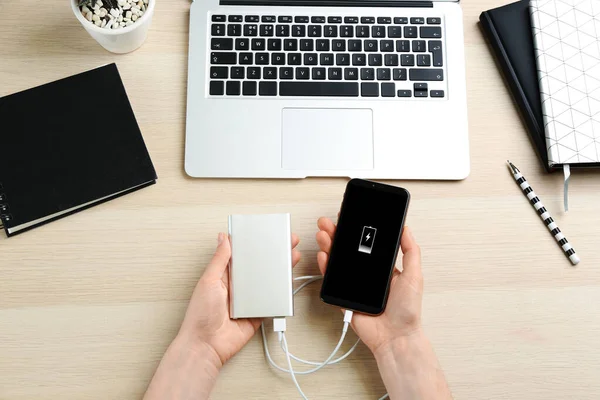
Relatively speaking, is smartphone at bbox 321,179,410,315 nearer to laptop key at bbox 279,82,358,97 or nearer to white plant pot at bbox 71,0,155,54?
laptop key at bbox 279,82,358,97

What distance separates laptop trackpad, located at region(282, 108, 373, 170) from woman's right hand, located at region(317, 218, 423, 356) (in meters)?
0.12

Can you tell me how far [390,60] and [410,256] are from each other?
31 centimetres

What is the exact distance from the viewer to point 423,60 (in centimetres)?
75

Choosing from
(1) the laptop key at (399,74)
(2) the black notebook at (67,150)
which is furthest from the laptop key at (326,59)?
(2) the black notebook at (67,150)

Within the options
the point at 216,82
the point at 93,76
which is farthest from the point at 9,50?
the point at 216,82

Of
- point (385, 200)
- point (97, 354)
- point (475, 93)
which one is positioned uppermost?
point (475, 93)

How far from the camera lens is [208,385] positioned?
0.65 metres

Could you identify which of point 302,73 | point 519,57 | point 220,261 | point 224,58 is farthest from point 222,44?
point 519,57

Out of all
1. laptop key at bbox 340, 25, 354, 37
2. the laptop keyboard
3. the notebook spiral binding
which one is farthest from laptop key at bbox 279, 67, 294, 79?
the notebook spiral binding

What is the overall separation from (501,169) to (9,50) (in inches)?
31.4

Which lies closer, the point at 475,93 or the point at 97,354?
the point at 97,354

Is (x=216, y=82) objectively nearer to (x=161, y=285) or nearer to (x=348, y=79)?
(x=348, y=79)

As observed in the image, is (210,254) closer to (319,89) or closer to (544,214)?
(319,89)

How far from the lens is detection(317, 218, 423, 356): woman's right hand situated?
66 cm
